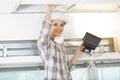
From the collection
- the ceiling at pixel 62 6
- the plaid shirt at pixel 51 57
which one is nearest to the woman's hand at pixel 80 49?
the plaid shirt at pixel 51 57

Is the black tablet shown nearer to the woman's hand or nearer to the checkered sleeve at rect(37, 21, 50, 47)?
the woman's hand

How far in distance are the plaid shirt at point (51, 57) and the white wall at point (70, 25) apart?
25 cm

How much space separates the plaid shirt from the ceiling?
20 cm

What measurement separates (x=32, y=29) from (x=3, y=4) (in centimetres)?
48

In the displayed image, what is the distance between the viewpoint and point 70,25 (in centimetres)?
221

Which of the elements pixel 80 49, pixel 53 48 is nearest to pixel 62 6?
pixel 53 48

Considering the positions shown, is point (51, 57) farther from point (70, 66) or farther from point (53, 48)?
point (70, 66)

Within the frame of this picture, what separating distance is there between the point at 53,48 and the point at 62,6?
0.33m

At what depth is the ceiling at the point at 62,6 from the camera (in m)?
1.56

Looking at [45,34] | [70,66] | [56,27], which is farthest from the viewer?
[70,66]

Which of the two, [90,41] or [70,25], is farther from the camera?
[70,25]

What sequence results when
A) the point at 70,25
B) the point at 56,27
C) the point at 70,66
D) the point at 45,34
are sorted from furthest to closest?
the point at 70,25 → the point at 70,66 → the point at 56,27 → the point at 45,34

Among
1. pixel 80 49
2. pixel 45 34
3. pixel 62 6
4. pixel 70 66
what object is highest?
pixel 62 6

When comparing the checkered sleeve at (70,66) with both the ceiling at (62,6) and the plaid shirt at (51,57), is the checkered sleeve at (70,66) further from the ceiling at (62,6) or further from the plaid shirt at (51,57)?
the ceiling at (62,6)
